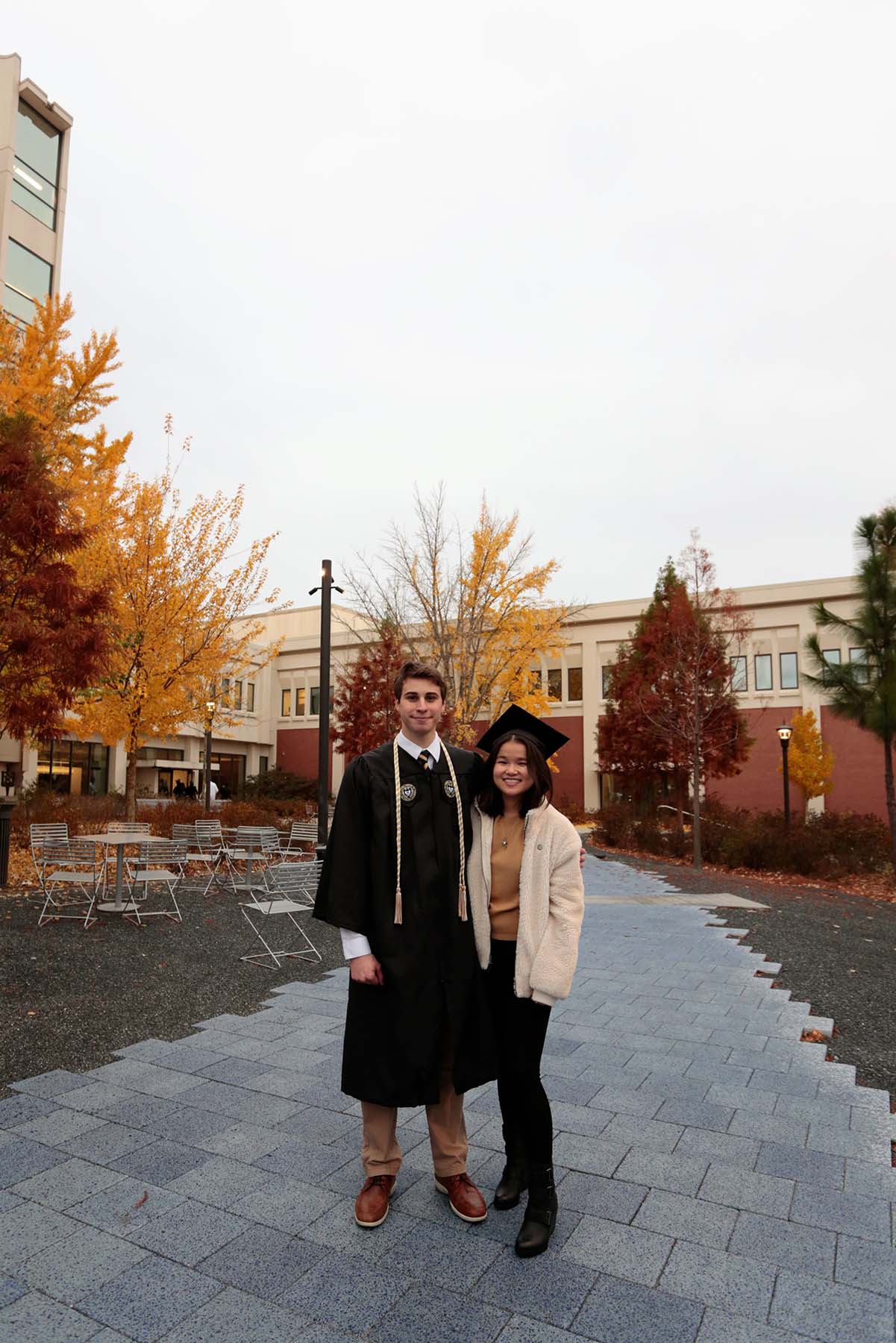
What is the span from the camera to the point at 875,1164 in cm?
365

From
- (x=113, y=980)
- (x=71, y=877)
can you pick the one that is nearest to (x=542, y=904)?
(x=113, y=980)

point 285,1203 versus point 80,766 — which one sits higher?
point 80,766

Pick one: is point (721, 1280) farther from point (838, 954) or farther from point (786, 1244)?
point (838, 954)

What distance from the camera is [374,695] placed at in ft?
77.5

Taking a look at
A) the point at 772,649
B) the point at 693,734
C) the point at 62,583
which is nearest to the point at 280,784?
the point at 772,649

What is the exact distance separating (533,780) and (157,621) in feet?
42.1

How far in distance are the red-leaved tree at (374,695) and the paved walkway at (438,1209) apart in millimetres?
16262

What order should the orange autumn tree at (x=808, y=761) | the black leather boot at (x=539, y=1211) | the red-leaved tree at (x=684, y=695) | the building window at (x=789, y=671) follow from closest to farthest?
the black leather boot at (x=539, y=1211) < the red-leaved tree at (x=684, y=695) < the orange autumn tree at (x=808, y=761) < the building window at (x=789, y=671)

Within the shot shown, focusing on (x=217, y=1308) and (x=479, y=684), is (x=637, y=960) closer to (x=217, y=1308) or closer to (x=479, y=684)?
(x=217, y=1308)

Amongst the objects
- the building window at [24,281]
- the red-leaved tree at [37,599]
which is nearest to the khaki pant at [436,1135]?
the red-leaved tree at [37,599]

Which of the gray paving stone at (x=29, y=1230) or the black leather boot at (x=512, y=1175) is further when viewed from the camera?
the black leather boot at (x=512, y=1175)

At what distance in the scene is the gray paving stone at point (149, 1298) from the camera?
2.51 meters

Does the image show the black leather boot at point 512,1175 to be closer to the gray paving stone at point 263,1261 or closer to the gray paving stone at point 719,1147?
the gray paving stone at point 263,1261

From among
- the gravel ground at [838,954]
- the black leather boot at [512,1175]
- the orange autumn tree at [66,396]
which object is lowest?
the gravel ground at [838,954]
